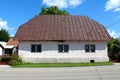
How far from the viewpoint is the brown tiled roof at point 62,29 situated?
38.8 meters

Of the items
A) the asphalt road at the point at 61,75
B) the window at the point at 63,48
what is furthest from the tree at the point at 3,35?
the asphalt road at the point at 61,75

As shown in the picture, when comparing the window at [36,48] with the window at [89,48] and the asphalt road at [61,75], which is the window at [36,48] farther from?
the asphalt road at [61,75]

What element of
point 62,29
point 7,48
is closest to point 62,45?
point 62,29

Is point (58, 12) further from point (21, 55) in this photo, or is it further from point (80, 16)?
point (21, 55)

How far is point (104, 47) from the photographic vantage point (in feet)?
129

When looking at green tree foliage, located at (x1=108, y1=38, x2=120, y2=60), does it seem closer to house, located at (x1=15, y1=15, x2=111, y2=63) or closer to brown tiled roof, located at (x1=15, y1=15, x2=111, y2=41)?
brown tiled roof, located at (x1=15, y1=15, x2=111, y2=41)

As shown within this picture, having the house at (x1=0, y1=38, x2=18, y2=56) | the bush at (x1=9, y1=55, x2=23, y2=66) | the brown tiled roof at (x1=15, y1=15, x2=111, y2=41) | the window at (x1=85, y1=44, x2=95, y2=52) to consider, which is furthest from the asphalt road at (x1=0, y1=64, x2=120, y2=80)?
the house at (x1=0, y1=38, x2=18, y2=56)

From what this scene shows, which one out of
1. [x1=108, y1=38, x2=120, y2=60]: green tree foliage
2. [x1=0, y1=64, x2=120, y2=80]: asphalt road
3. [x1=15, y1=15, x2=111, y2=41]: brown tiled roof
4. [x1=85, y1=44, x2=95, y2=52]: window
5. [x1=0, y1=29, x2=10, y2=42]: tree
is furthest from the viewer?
[x1=0, y1=29, x2=10, y2=42]: tree

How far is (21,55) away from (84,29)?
9.36 m

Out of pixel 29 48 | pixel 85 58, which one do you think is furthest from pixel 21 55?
pixel 85 58

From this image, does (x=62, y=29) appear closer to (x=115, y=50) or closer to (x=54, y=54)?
(x=54, y=54)

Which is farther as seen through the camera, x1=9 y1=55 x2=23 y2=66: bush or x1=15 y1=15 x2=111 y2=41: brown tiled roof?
x1=15 y1=15 x2=111 y2=41: brown tiled roof

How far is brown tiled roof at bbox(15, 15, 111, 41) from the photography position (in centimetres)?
3875

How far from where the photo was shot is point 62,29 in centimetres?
Answer: 4059
